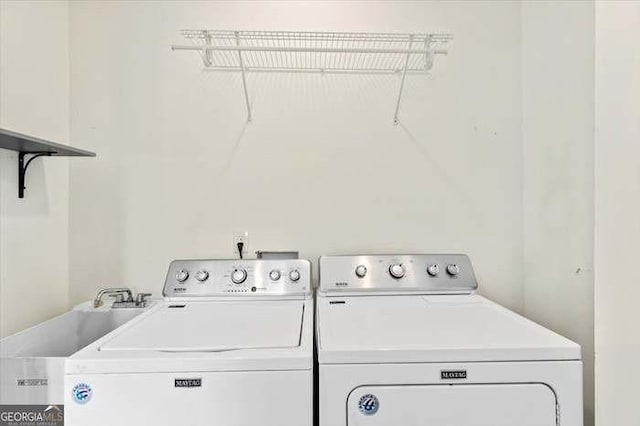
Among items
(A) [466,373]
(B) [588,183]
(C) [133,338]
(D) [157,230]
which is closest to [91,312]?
(D) [157,230]

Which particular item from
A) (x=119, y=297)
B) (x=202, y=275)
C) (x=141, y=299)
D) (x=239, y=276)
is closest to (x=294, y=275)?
(x=239, y=276)

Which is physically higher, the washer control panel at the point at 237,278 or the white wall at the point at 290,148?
the white wall at the point at 290,148

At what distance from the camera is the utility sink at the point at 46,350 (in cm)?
119

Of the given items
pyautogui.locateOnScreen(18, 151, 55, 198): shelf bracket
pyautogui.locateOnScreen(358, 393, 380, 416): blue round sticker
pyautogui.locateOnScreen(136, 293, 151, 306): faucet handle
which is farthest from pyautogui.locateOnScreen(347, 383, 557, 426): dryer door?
pyautogui.locateOnScreen(18, 151, 55, 198): shelf bracket

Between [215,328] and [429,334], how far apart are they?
2.28 ft

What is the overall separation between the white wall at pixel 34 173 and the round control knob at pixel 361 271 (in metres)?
1.45

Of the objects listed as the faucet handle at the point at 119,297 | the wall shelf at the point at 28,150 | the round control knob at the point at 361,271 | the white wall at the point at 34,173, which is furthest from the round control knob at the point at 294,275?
the white wall at the point at 34,173

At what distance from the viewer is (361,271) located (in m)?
1.67

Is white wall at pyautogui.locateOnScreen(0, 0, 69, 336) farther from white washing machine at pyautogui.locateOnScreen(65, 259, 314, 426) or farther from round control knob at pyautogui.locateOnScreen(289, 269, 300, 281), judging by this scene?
round control knob at pyautogui.locateOnScreen(289, 269, 300, 281)

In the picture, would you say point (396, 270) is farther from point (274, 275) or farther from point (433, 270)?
point (274, 275)

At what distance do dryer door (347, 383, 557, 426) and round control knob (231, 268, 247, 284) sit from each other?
770 millimetres

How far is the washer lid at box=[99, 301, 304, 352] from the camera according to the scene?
1.08 metres

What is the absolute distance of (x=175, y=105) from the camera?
1931mm

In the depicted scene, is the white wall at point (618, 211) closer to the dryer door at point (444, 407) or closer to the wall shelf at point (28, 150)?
the dryer door at point (444, 407)
